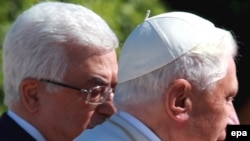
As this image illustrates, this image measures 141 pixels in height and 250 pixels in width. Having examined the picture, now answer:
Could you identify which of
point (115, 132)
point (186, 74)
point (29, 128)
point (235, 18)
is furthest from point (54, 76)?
point (235, 18)

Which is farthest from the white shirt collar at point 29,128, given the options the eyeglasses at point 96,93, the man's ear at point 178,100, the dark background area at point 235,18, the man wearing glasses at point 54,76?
the dark background area at point 235,18

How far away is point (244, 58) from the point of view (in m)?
7.28

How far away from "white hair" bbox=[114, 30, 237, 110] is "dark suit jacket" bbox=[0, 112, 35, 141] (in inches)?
23.5

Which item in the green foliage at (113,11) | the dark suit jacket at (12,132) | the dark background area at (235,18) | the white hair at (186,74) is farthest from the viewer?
the dark background area at (235,18)

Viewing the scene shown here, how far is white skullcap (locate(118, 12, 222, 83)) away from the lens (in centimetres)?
272

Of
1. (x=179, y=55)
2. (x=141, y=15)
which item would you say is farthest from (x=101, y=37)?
(x=141, y=15)

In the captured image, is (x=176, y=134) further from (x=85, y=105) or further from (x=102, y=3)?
(x=102, y=3)

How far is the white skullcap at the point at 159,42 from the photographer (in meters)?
2.72

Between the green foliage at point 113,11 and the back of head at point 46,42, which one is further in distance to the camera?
the green foliage at point 113,11

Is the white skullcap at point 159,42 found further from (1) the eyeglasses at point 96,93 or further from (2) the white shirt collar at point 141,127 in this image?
(1) the eyeglasses at point 96,93

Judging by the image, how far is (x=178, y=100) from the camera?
273 centimetres

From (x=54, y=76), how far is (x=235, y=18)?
4193 mm

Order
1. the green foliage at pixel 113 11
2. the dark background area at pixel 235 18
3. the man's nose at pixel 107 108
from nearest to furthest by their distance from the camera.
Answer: the man's nose at pixel 107 108, the green foliage at pixel 113 11, the dark background area at pixel 235 18

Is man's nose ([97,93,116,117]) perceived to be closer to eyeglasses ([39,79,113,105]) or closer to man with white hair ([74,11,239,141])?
eyeglasses ([39,79,113,105])
